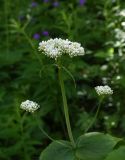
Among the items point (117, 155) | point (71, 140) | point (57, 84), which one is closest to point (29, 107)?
point (71, 140)

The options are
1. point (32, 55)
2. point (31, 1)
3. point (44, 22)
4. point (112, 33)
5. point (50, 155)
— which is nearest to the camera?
point (50, 155)

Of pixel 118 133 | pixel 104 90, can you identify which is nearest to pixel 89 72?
pixel 118 133

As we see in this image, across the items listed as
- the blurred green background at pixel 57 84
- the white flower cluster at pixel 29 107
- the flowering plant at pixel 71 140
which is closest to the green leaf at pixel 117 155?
the flowering plant at pixel 71 140

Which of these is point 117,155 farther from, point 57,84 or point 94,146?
point 57,84

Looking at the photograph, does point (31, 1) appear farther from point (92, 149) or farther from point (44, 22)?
point (92, 149)

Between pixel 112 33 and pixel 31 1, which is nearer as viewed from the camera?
pixel 112 33

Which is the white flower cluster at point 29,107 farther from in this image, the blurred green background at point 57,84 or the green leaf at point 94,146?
the blurred green background at point 57,84
